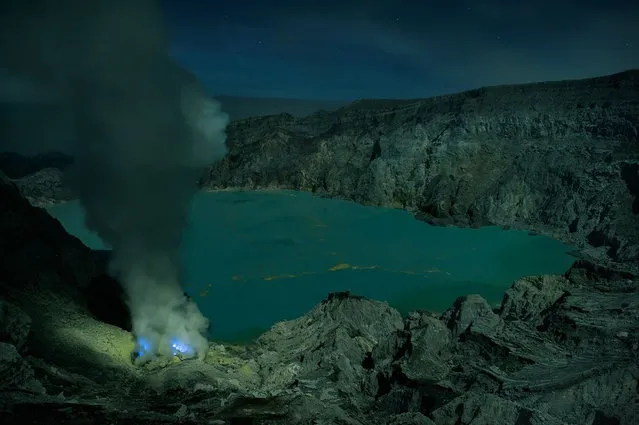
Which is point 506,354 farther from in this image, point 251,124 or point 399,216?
point 251,124

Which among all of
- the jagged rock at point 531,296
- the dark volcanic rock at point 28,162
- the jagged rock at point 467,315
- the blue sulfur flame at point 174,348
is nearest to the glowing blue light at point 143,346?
the blue sulfur flame at point 174,348

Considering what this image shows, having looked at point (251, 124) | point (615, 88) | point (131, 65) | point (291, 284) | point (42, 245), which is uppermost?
point (251, 124)

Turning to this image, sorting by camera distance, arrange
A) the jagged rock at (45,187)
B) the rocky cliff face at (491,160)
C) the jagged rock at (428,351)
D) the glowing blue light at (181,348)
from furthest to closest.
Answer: the jagged rock at (45,187) < the rocky cliff face at (491,160) < the glowing blue light at (181,348) < the jagged rock at (428,351)

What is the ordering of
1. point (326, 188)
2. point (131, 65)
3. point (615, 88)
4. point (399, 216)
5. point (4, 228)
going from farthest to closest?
point (326, 188) → point (399, 216) → point (615, 88) → point (4, 228) → point (131, 65)

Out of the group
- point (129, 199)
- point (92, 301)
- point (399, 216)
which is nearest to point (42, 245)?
point (92, 301)

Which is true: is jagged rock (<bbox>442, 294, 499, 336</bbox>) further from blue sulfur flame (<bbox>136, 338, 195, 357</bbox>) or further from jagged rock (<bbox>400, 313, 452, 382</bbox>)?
blue sulfur flame (<bbox>136, 338, 195, 357</bbox>)

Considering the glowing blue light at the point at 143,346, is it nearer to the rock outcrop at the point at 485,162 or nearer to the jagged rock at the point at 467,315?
the jagged rock at the point at 467,315
